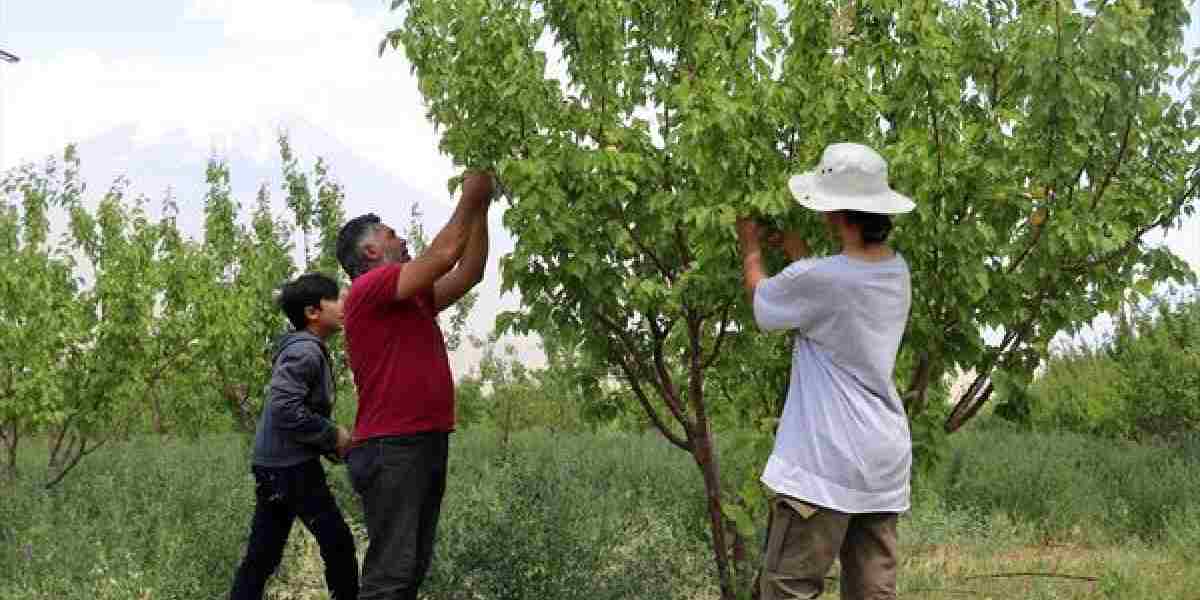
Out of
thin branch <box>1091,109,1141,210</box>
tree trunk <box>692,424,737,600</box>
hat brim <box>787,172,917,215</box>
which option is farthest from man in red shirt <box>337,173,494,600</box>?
thin branch <box>1091,109,1141,210</box>

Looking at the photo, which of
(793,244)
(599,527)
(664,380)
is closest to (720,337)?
(664,380)

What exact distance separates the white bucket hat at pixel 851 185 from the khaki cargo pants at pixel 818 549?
2.96 feet

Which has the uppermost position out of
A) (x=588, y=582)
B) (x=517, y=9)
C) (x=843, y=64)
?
(x=517, y=9)

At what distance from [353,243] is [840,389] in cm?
188

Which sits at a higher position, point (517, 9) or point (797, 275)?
point (517, 9)

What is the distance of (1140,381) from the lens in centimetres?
1452

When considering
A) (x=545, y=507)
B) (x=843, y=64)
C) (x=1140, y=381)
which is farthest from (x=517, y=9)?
(x=1140, y=381)

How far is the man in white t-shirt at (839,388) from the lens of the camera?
12.3ft

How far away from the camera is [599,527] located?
7250mm

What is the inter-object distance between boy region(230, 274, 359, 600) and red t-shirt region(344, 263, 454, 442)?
94 centimetres

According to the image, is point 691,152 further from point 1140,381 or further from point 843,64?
point 1140,381

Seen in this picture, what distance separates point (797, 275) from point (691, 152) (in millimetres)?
1159

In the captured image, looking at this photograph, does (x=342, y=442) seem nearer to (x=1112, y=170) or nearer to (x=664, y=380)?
(x=664, y=380)

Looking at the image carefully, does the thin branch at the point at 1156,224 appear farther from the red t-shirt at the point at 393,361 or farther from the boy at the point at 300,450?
the boy at the point at 300,450
